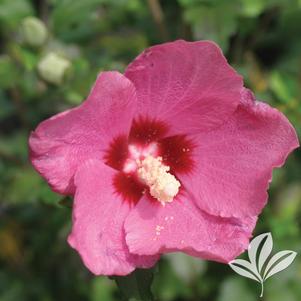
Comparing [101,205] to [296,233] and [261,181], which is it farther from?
[296,233]

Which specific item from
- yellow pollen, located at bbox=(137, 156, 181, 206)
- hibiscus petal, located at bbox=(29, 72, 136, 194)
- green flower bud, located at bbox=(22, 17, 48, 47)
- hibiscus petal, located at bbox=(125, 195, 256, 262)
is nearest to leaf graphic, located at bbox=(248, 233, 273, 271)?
hibiscus petal, located at bbox=(125, 195, 256, 262)

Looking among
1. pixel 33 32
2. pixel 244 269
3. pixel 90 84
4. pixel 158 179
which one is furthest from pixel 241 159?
pixel 33 32

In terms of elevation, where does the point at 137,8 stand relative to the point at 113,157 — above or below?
below

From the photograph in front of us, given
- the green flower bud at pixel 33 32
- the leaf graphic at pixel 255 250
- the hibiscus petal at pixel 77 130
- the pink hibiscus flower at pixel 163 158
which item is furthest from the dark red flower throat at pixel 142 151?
the green flower bud at pixel 33 32

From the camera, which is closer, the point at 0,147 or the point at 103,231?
the point at 103,231

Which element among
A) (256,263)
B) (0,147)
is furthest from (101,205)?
(0,147)

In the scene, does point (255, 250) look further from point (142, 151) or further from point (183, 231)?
point (142, 151)
